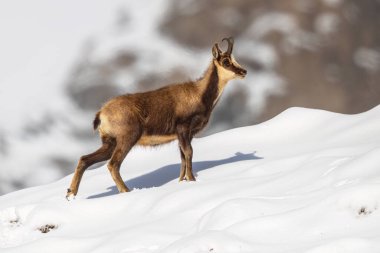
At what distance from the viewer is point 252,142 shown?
54.5 ft

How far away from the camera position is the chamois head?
1416 centimetres

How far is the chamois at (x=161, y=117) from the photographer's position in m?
13.3

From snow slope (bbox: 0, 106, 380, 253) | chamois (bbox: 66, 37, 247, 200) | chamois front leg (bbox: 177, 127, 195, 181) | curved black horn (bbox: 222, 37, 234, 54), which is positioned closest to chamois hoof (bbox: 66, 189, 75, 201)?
chamois (bbox: 66, 37, 247, 200)

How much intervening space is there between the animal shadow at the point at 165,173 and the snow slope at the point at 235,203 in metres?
0.02

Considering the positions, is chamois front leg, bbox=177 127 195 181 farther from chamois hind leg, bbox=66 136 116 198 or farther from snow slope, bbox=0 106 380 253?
chamois hind leg, bbox=66 136 116 198

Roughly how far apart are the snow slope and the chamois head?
1516 mm

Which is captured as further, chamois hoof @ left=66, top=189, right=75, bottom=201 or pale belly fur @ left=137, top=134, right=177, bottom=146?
pale belly fur @ left=137, top=134, right=177, bottom=146

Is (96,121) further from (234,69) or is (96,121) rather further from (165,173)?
(234,69)

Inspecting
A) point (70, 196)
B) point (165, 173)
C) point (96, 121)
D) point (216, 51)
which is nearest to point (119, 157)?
point (96, 121)

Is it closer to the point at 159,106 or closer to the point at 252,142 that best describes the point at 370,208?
the point at 159,106

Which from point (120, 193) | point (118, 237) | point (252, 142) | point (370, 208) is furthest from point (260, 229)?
point (252, 142)

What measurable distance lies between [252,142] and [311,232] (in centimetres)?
717

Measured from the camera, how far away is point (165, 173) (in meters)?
15.1

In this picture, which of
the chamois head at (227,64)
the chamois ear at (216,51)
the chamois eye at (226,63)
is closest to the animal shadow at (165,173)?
the chamois head at (227,64)
